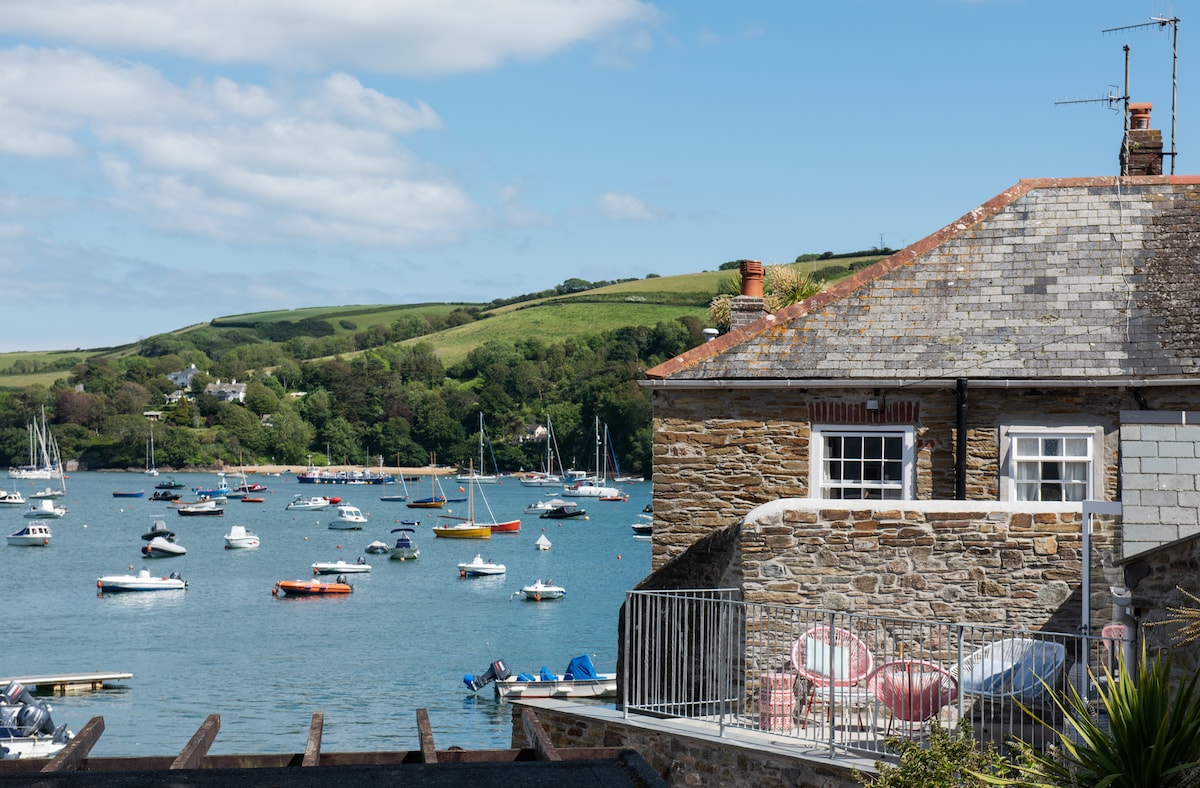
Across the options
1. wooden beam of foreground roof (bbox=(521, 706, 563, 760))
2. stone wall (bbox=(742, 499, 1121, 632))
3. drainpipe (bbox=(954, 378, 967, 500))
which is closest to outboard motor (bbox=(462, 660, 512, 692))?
drainpipe (bbox=(954, 378, 967, 500))

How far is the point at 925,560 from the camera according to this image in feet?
50.2

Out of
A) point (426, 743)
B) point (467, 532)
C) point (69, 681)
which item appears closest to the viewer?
point (426, 743)

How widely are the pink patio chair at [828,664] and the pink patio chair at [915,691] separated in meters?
0.46

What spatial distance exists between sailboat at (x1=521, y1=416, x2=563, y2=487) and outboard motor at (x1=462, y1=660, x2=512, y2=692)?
13000 cm

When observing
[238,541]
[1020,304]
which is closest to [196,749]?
[1020,304]

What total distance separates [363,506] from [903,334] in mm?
136362

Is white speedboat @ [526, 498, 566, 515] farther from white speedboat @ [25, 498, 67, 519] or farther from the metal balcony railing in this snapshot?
the metal balcony railing

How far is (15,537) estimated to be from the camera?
108375 millimetres

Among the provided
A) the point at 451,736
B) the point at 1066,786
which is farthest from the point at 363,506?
the point at 1066,786

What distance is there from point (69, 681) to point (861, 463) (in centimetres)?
3733

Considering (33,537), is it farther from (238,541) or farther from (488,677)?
(488,677)

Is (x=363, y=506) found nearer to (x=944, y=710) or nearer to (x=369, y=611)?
(x=369, y=611)

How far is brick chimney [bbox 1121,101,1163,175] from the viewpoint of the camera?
870 inches

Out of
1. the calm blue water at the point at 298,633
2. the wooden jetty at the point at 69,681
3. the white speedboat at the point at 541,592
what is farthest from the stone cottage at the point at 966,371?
the white speedboat at the point at 541,592
